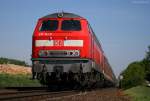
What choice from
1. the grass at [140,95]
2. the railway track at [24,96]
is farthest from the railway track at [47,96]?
the grass at [140,95]

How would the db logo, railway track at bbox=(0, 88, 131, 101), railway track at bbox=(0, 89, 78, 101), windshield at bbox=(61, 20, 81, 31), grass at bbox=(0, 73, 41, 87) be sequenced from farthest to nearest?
grass at bbox=(0, 73, 41, 87) < windshield at bbox=(61, 20, 81, 31) < the db logo < railway track at bbox=(0, 88, 131, 101) < railway track at bbox=(0, 89, 78, 101)

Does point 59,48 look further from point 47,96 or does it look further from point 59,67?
point 47,96

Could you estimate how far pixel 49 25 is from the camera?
2384 cm

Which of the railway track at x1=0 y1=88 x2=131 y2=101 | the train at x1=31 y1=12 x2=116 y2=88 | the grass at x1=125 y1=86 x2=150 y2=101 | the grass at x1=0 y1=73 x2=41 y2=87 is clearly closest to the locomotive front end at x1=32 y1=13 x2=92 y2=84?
the train at x1=31 y1=12 x2=116 y2=88

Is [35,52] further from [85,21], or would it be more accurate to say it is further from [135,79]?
[135,79]

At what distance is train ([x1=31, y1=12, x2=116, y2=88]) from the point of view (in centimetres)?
2231

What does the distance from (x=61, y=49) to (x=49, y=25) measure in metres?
1.91

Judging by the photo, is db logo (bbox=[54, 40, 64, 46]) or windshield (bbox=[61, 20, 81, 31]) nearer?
db logo (bbox=[54, 40, 64, 46])

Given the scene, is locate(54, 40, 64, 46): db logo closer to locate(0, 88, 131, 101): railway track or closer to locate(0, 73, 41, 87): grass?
locate(0, 88, 131, 101): railway track

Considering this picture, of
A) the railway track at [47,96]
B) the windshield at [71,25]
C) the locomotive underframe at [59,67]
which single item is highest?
the windshield at [71,25]

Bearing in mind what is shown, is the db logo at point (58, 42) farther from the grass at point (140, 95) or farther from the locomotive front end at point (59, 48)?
the grass at point (140, 95)

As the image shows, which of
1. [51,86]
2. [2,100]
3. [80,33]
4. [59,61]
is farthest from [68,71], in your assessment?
[2,100]

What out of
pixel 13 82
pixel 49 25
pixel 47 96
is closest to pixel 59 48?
pixel 49 25

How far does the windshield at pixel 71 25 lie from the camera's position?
930 inches
